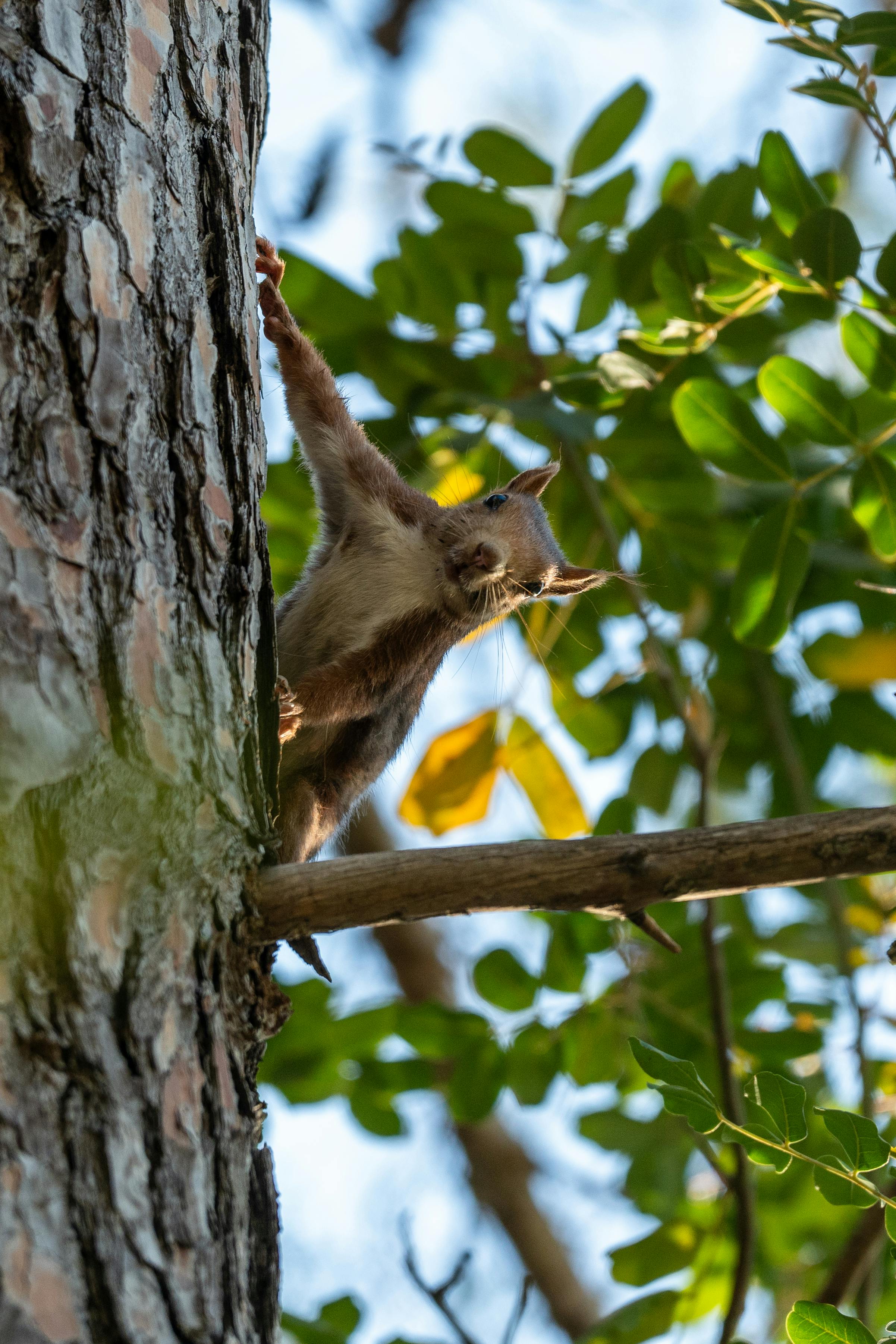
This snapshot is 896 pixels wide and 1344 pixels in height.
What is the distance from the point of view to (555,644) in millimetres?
3383

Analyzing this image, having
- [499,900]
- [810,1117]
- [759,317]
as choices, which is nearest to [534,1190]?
[810,1117]

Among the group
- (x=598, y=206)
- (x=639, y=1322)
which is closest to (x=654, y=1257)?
(x=639, y=1322)

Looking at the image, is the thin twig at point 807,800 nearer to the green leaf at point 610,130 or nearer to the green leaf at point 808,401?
the green leaf at point 808,401

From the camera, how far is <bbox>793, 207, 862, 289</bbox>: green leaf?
206cm

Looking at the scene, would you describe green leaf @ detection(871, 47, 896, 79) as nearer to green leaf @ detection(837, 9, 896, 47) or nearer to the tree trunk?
green leaf @ detection(837, 9, 896, 47)

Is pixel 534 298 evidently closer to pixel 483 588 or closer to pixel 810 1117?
pixel 483 588

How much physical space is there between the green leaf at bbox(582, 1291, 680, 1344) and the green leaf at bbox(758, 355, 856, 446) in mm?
1731

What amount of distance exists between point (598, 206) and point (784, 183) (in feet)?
2.35

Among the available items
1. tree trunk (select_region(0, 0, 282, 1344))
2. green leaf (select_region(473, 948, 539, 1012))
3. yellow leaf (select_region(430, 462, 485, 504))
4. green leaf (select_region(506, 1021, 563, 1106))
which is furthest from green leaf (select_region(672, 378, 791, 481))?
green leaf (select_region(506, 1021, 563, 1106))

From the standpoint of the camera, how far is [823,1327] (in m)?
1.32

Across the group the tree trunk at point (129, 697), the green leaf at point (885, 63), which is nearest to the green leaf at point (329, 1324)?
the tree trunk at point (129, 697)

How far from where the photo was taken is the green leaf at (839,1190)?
4.48 feet

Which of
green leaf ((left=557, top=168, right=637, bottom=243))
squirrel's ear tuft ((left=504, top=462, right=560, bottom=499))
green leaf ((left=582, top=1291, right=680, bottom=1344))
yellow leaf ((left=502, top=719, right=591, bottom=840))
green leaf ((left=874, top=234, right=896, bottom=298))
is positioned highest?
green leaf ((left=557, top=168, right=637, bottom=243))

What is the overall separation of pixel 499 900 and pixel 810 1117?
6.07 feet
